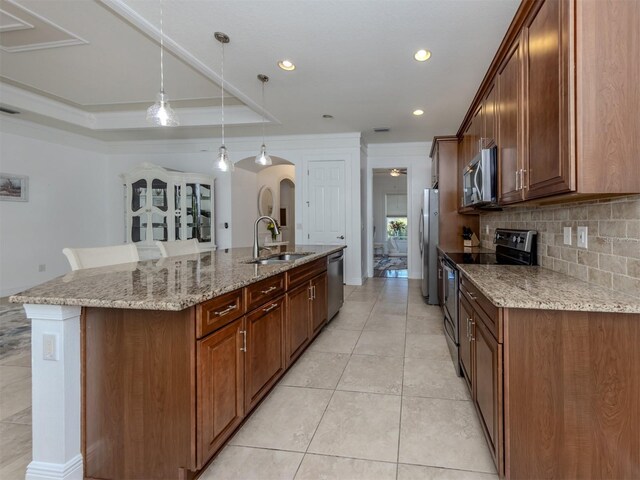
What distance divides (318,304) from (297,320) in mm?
612

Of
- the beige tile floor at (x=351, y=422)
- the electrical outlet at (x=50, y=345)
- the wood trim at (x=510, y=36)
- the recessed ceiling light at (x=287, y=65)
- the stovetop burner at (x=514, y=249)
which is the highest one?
the recessed ceiling light at (x=287, y=65)

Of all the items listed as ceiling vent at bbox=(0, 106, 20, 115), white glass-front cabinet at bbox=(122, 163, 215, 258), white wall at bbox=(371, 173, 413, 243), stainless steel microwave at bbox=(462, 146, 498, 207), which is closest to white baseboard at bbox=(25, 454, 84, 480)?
stainless steel microwave at bbox=(462, 146, 498, 207)

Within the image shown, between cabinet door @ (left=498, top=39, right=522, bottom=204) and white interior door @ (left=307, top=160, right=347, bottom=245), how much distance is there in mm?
3852

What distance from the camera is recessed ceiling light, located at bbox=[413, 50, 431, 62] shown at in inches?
122

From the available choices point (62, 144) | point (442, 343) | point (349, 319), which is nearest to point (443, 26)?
point (442, 343)

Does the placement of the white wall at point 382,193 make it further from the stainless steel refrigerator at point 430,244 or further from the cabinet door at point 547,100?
the cabinet door at point 547,100

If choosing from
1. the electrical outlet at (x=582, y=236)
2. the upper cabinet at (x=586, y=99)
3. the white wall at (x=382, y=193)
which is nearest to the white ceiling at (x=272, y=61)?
the upper cabinet at (x=586, y=99)

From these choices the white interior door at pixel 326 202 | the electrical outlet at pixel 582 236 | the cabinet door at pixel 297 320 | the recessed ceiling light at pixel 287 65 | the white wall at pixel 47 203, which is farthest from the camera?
the white interior door at pixel 326 202

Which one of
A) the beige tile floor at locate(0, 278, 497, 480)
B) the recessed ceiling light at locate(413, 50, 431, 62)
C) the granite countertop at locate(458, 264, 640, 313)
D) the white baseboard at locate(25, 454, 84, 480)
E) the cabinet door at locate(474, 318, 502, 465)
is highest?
the recessed ceiling light at locate(413, 50, 431, 62)

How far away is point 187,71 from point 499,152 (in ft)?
11.0

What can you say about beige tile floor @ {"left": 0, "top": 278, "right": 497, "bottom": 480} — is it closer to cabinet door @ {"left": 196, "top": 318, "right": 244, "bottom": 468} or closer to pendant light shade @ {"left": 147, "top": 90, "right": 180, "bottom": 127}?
cabinet door @ {"left": 196, "top": 318, "right": 244, "bottom": 468}

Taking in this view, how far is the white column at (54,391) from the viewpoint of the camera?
4.69 ft

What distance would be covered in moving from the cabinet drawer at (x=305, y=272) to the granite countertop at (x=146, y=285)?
0.77 ft

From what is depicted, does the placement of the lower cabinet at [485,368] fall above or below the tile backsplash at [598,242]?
below
